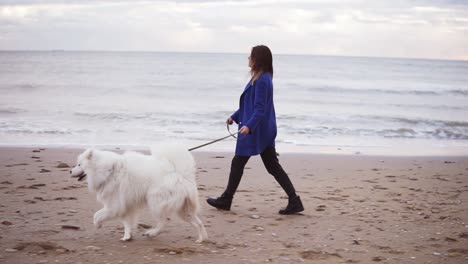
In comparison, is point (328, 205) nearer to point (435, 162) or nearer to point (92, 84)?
point (435, 162)

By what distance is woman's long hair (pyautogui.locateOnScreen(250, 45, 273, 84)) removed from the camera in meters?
4.74

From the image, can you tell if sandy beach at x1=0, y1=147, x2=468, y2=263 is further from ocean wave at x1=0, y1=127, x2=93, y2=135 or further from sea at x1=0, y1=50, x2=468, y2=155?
ocean wave at x1=0, y1=127, x2=93, y2=135

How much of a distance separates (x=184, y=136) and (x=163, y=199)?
789 cm

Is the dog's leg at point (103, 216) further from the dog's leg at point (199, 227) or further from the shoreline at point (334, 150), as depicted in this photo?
the shoreline at point (334, 150)

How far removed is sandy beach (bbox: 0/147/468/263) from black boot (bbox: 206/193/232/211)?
0.08 meters

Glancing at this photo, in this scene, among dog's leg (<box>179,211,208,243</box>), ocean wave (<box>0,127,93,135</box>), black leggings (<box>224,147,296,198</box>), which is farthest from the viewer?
ocean wave (<box>0,127,93,135</box>)

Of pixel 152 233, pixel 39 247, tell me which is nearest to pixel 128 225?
pixel 152 233

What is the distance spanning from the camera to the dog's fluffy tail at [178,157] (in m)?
4.03

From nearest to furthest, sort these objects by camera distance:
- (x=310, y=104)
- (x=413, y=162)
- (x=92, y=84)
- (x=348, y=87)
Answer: (x=413, y=162), (x=310, y=104), (x=92, y=84), (x=348, y=87)

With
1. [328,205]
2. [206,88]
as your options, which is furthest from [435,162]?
[206,88]

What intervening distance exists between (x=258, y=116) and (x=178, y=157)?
3.16 feet

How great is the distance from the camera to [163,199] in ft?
12.9

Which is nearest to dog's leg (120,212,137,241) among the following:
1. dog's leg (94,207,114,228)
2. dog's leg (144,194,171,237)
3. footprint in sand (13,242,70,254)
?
dog's leg (94,207,114,228)

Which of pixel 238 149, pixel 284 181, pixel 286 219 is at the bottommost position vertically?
pixel 286 219
